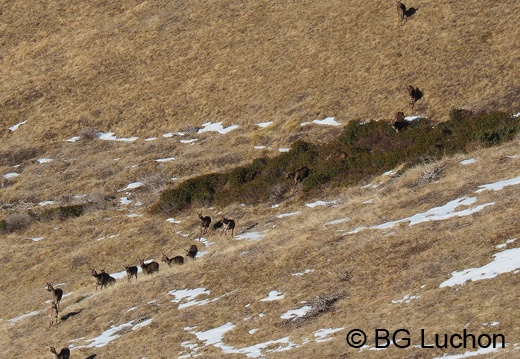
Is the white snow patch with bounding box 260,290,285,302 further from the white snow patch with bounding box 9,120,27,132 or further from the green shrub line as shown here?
the white snow patch with bounding box 9,120,27,132

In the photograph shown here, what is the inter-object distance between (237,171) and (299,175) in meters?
4.48

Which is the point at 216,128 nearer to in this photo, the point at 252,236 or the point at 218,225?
the point at 218,225

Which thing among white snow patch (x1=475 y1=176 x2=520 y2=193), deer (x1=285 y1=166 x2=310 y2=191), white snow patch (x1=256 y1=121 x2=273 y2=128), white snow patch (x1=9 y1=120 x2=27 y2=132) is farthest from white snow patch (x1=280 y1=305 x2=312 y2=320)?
white snow patch (x1=9 y1=120 x2=27 y2=132)

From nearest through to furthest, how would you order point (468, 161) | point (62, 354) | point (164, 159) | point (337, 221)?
point (62, 354) → point (337, 221) → point (468, 161) → point (164, 159)

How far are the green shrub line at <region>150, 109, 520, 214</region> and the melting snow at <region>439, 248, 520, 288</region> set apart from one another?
12.9 m

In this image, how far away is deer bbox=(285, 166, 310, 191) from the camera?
3200cm

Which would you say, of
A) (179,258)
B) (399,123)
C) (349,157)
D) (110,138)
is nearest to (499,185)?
(179,258)

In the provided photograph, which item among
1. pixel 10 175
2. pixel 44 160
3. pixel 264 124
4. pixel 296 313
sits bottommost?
pixel 296 313

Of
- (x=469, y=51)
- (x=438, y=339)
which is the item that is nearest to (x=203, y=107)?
(x=469, y=51)

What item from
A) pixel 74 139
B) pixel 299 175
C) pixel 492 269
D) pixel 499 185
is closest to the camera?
pixel 492 269

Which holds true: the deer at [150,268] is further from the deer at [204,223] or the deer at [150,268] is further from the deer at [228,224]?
the deer at [204,223]

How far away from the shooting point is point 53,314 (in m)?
23.6

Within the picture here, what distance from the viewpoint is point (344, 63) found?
4488 centimetres

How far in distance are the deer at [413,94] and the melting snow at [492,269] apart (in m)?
21.2
